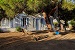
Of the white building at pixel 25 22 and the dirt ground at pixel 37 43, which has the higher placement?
the white building at pixel 25 22

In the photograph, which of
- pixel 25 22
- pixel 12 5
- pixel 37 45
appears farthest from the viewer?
pixel 25 22

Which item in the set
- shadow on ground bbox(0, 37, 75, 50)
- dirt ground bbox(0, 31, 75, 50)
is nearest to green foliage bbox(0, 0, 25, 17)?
dirt ground bbox(0, 31, 75, 50)

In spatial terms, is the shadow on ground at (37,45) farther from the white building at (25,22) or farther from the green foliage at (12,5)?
the white building at (25,22)

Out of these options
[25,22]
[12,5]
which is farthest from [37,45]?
[25,22]

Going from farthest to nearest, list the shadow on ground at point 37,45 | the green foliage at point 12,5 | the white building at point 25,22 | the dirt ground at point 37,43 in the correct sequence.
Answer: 1. the white building at point 25,22
2. the green foliage at point 12,5
3. the dirt ground at point 37,43
4. the shadow on ground at point 37,45

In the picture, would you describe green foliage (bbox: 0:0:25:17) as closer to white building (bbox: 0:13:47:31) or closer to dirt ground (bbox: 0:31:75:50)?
dirt ground (bbox: 0:31:75:50)

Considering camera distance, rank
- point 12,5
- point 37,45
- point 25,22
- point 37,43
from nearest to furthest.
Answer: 1. point 37,45
2. point 37,43
3. point 12,5
4. point 25,22

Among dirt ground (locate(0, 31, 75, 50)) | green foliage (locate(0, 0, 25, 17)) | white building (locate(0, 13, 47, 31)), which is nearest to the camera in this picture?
dirt ground (locate(0, 31, 75, 50))

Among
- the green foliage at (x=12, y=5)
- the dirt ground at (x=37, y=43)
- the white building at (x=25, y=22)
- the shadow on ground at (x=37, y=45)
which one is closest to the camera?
the shadow on ground at (x=37, y=45)

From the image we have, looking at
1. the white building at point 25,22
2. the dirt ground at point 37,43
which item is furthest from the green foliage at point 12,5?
the white building at point 25,22

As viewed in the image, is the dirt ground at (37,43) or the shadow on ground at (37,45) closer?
the shadow on ground at (37,45)

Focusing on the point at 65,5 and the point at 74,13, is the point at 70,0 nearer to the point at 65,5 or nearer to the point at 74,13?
the point at 65,5

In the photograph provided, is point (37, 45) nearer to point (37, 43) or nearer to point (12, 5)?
point (37, 43)

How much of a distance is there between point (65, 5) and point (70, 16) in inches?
471
